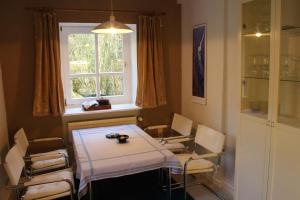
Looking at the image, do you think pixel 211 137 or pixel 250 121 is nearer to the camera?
pixel 250 121

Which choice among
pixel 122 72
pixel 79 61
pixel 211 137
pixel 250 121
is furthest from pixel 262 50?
pixel 79 61

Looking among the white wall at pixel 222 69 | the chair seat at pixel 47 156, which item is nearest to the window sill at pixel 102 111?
the chair seat at pixel 47 156

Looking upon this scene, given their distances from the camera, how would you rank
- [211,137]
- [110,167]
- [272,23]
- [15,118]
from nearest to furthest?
[272,23] → [110,167] → [211,137] → [15,118]

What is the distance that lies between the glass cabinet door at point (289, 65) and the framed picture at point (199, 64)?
50.2 inches

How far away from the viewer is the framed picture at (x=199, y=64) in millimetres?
3367

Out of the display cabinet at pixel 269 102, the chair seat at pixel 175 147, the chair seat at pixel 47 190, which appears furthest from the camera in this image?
the chair seat at pixel 175 147

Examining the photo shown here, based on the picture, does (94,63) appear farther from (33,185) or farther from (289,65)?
(289,65)

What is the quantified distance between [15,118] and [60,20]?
1.33m

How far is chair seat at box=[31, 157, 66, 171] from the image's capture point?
2939 mm

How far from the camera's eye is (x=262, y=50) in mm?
2301

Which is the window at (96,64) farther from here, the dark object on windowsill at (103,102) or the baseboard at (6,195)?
the baseboard at (6,195)

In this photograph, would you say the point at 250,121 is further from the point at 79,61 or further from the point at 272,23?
the point at 79,61

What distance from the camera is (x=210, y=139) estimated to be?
10.1ft

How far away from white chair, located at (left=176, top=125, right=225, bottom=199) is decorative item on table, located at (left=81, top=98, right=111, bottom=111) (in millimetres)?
1267
